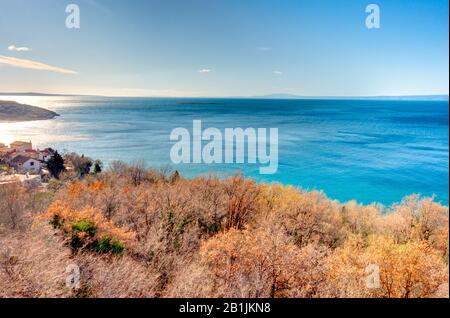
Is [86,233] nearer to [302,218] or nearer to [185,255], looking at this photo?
[185,255]

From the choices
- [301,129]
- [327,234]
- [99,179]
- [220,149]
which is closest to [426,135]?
[301,129]

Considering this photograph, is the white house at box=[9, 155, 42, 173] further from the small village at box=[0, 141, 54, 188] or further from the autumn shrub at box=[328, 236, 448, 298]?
the autumn shrub at box=[328, 236, 448, 298]

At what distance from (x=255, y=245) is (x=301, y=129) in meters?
70.5

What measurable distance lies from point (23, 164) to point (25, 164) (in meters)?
0.76

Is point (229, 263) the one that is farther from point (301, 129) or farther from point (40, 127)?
point (301, 129)

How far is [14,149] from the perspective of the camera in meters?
24.5

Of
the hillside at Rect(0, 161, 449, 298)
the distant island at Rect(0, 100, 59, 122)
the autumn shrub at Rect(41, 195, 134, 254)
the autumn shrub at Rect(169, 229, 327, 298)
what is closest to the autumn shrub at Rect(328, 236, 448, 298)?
the hillside at Rect(0, 161, 449, 298)

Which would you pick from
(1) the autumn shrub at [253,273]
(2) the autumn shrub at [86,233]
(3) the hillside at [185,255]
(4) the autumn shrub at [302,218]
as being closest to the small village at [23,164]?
(3) the hillside at [185,255]

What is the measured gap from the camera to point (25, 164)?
26812 millimetres

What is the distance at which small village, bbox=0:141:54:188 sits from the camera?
72.3 ft

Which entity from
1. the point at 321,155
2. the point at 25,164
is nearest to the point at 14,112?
the point at 25,164

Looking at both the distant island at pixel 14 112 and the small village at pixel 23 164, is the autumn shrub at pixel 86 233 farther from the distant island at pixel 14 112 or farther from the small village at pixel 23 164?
the distant island at pixel 14 112

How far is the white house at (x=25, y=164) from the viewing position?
24625 mm
